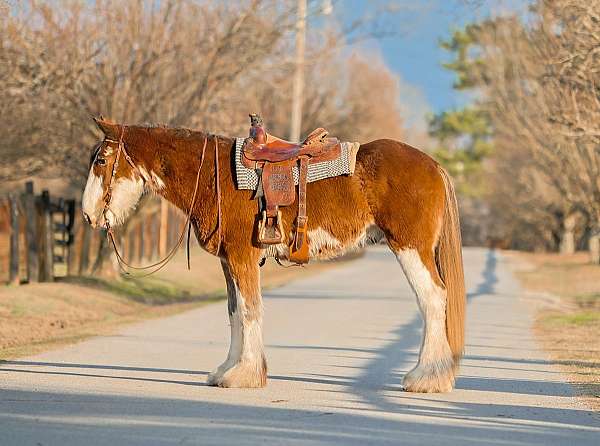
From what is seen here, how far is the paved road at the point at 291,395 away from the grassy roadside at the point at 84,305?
780 mm

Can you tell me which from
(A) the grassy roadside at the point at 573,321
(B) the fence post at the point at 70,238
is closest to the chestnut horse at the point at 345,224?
(A) the grassy roadside at the point at 573,321

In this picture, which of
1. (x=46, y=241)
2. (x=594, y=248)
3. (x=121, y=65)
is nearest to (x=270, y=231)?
(x=46, y=241)

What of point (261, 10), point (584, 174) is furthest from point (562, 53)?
point (584, 174)

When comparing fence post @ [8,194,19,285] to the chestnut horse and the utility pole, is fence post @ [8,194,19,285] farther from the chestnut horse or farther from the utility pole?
the chestnut horse

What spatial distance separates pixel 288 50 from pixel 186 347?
523 inches

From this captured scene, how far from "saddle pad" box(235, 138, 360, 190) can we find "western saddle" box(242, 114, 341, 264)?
0.04 m

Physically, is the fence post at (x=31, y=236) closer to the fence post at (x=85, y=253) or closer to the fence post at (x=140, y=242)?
the fence post at (x=85, y=253)

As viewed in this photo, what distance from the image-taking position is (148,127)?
1116 cm

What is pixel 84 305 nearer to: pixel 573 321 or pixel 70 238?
pixel 70 238

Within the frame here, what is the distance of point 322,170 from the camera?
1063 cm

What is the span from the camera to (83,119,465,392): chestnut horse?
414 inches

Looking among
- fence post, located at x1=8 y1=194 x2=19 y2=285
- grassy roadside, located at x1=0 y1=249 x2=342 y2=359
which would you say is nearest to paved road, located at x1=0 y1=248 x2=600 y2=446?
grassy roadside, located at x1=0 y1=249 x2=342 y2=359

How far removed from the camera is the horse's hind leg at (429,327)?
408 inches

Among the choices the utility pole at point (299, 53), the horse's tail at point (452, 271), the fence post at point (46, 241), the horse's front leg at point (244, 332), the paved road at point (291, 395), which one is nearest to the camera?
the paved road at point (291, 395)
